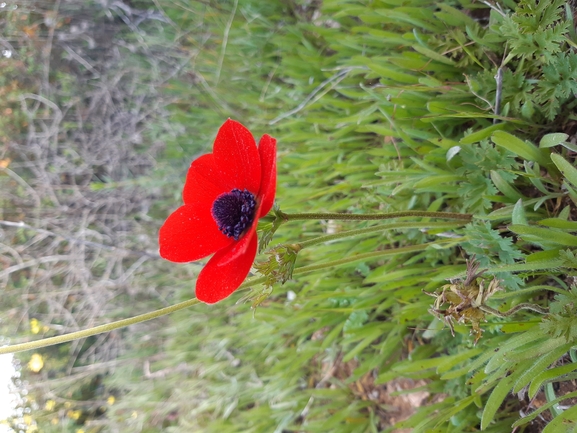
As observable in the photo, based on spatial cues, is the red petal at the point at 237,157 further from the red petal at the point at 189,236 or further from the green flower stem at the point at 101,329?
the green flower stem at the point at 101,329

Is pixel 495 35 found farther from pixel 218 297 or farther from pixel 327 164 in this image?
pixel 218 297

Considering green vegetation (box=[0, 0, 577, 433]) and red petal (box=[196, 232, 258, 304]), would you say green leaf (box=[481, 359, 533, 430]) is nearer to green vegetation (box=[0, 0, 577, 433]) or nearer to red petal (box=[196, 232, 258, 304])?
green vegetation (box=[0, 0, 577, 433])

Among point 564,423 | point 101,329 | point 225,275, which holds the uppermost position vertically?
point 225,275

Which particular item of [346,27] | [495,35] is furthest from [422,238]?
[346,27]

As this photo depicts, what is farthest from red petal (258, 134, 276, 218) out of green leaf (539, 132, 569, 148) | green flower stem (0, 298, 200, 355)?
green leaf (539, 132, 569, 148)

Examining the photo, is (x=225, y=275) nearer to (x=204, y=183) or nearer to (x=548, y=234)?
(x=204, y=183)

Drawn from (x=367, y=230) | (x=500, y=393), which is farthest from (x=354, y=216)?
(x=500, y=393)
